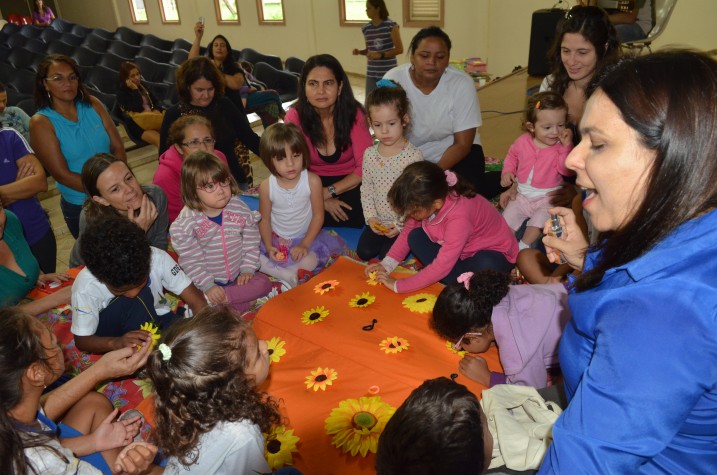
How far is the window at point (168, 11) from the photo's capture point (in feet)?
36.7

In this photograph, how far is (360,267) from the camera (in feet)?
9.05

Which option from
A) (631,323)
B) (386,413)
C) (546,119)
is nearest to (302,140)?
(546,119)

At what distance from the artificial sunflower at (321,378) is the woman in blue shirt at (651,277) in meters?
1.20

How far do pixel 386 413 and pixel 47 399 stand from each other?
1182mm

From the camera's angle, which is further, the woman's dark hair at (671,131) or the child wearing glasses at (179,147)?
the child wearing glasses at (179,147)

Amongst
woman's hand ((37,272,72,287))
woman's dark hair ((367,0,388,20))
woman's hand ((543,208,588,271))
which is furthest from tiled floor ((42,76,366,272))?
woman's hand ((543,208,588,271))

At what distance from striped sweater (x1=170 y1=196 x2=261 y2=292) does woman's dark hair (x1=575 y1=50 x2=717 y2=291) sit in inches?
83.1

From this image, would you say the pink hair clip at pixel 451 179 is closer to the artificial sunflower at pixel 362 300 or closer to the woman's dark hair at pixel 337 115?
the artificial sunflower at pixel 362 300

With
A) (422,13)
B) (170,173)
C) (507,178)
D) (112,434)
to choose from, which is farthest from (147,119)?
(422,13)

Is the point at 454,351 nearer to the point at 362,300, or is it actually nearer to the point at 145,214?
the point at 362,300

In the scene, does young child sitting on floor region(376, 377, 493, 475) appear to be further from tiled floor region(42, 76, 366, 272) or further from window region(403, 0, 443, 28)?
window region(403, 0, 443, 28)

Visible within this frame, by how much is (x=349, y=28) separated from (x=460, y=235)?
6.76 metres

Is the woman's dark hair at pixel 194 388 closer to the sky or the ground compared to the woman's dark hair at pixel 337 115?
closer to the ground

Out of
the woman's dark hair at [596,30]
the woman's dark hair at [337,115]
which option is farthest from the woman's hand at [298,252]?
the woman's dark hair at [596,30]
